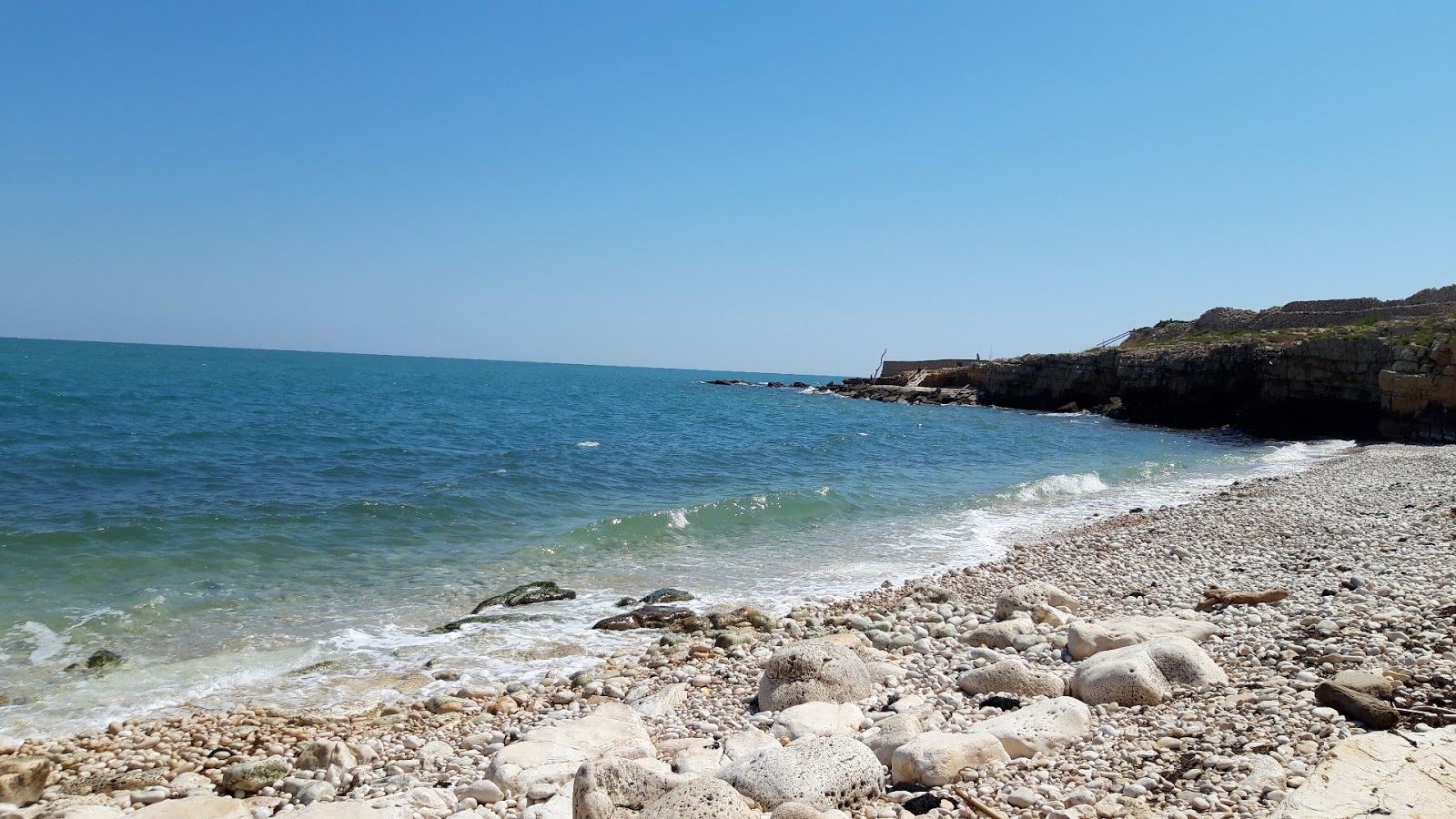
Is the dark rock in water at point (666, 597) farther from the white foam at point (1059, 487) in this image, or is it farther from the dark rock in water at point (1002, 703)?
the white foam at point (1059, 487)

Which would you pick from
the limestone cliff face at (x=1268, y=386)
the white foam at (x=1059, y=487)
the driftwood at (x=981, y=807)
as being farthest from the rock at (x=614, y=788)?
the limestone cliff face at (x=1268, y=386)

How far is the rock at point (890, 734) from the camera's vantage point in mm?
5344

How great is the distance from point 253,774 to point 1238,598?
31.0 feet

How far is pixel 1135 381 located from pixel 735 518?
Answer: 40866mm

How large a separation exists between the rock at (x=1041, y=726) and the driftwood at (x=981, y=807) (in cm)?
71

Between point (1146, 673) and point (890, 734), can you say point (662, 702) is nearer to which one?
point (890, 734)

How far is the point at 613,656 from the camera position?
9.24 m

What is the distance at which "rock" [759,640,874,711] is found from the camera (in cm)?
684

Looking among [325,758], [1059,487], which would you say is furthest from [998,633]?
[1059,487]

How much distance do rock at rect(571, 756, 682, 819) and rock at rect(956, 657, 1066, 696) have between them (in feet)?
9.97

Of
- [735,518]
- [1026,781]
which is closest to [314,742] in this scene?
[1026,781]

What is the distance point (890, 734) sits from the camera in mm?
5543

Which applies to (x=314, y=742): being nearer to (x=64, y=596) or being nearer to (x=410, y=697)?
(x=410, y=697)

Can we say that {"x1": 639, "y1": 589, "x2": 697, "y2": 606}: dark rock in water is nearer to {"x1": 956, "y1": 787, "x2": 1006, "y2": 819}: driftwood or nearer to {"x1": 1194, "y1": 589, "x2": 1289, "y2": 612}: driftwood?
{"x1": 1194, "y1": 589, "x2": 1289, "y2": 612}: driftwood
